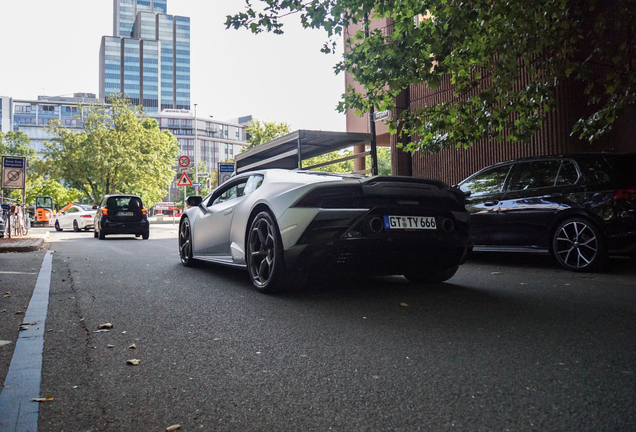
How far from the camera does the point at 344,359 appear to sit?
9.53 ft

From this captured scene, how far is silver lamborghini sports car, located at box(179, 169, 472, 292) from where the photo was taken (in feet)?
15.2

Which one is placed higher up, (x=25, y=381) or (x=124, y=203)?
(x=124, y=203)

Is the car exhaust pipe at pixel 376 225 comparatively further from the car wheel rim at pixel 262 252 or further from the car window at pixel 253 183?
the car window at pixel 253 183

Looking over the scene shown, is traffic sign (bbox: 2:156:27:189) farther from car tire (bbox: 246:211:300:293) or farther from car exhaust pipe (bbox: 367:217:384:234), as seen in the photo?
car exhaust pipe (bbox: 367:217:384:234)

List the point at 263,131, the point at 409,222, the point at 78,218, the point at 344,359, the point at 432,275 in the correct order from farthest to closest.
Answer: the point at 263,131, the point at 78,218, the point at 432,275, the point at 409,222, the point at 344,359

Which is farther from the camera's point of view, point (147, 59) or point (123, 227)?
point (147, 59)

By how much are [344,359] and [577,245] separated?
5.01 m

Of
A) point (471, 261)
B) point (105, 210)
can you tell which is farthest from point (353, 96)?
point (105, 210)

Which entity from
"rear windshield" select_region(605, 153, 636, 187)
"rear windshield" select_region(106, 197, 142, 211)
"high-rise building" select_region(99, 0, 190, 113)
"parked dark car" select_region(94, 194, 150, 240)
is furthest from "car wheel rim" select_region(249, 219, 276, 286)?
"high-rise building" select_region(99, 0, 190, 113)

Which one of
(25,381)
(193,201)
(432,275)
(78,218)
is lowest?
(25,381)

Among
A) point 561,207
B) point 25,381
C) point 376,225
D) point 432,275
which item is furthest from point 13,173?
point 25,381

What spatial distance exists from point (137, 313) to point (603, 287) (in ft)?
14.8

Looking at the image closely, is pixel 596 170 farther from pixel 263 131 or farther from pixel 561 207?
pixel 263 131

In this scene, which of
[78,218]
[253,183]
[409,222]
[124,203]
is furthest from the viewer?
[78,218]
